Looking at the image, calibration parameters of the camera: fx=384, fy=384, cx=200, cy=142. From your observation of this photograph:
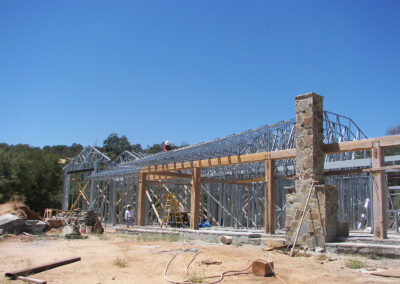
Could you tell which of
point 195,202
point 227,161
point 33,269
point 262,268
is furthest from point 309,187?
point 33,269

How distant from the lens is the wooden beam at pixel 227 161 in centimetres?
1291

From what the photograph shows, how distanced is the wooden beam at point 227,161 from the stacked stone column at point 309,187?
1.40 metres

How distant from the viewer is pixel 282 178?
46.6 feet

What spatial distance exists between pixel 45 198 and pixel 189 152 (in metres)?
19.3

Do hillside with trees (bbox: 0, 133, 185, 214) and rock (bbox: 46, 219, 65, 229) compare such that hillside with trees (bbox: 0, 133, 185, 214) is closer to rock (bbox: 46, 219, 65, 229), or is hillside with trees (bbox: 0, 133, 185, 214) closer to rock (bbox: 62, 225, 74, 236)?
rock (bbox: 46, 219, 65, 229)

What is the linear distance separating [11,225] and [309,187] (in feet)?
37.0

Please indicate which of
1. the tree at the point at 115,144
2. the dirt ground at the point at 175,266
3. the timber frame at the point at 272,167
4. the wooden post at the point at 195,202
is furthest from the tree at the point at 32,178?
the tree at the point at 115,144

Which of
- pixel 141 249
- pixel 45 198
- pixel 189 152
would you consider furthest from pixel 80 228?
pixel 45 198

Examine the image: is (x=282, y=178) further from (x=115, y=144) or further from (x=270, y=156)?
(x=115, y=144)

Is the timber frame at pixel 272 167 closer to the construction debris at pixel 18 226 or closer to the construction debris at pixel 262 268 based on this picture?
the construction debris at pixel 262 268

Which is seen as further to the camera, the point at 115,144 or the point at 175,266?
the point at 115,144

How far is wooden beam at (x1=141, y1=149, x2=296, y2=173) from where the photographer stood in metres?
12.9

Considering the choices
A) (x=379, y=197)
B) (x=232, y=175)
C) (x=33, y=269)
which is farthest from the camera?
(x=232, y=175)

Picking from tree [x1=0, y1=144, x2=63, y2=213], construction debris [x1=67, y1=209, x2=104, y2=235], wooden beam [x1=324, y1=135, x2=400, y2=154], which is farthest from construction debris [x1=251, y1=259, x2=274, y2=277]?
tree [x1=0, y1=144, x2=63, y2=213]
